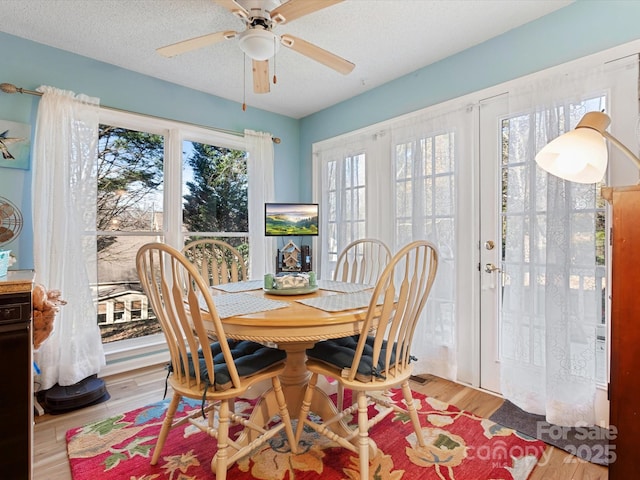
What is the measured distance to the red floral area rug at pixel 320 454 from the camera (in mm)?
1570

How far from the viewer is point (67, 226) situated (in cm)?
248

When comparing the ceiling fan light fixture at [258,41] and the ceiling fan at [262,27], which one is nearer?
the ceiling fan at [262,27]

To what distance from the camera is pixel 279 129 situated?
3.96 m

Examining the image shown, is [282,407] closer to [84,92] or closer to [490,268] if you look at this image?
[490,268]

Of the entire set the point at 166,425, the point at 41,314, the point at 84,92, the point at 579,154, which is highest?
the point at 84,92

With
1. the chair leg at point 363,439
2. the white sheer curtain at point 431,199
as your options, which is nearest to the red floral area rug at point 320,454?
the chair leg at point 363,439

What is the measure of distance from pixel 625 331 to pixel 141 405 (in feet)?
8.63

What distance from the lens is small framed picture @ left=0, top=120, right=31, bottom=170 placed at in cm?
233

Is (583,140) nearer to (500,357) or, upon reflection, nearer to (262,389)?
(500,357)

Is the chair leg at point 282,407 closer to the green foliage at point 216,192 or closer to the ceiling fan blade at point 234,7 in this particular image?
the ceiling fan blade at point 234,7

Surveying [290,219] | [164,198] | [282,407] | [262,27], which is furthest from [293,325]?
[164,198]

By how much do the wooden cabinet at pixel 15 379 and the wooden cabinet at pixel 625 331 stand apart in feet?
7.35

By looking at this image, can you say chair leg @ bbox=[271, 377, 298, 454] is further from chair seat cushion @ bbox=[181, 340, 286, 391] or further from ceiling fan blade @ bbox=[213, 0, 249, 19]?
ceiling fan blade @ bbox=[213, 0, 249, 19]

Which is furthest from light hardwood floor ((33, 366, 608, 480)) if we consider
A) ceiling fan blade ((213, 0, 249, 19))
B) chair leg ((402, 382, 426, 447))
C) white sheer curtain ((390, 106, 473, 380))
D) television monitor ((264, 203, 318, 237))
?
ceiling fan blade ((213, 0, 249, 19))
